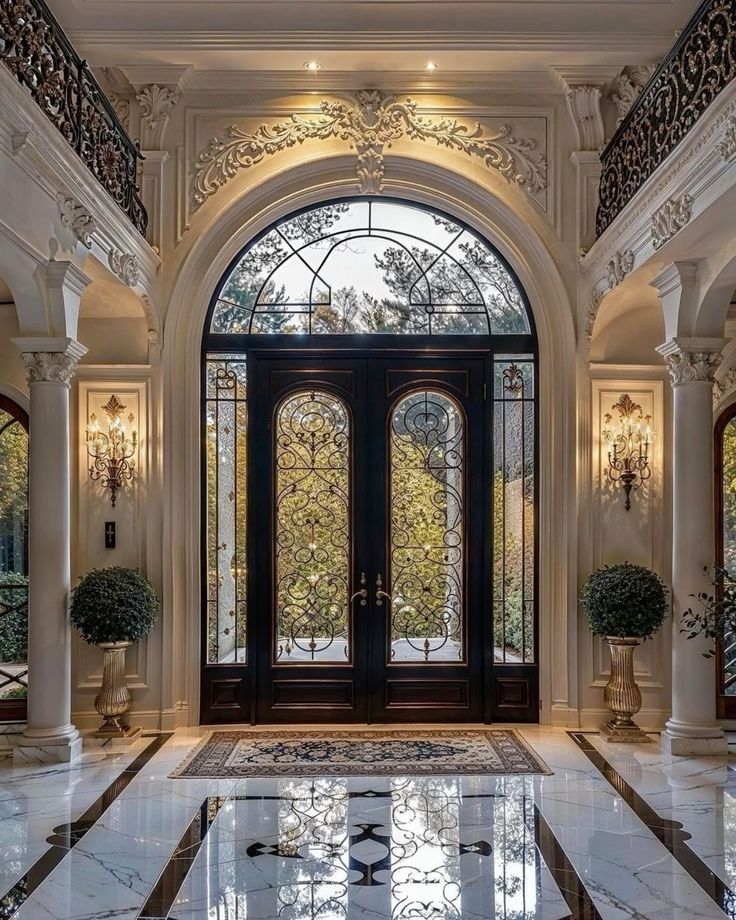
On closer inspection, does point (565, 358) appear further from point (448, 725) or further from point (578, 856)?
point (578, 856)

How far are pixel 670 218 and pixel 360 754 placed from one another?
4.09 m

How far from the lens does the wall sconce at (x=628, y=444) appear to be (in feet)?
24.2

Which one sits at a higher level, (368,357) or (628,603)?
(368,357)

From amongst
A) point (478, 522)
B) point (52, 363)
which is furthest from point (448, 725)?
point (52, 363)

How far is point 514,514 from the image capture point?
Answer: 757cm

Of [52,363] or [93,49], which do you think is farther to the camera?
[93,49]

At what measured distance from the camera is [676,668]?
6504 millimetres

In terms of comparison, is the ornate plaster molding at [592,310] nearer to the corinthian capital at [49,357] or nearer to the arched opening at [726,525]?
the arched opening at [726,525]

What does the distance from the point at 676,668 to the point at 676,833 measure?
6.09 feet

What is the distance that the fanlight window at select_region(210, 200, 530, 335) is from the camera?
7.65 m

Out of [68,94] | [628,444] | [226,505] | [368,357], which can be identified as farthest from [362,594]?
[68,94]

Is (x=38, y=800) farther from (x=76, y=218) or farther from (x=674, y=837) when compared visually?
(x=674, y=837)

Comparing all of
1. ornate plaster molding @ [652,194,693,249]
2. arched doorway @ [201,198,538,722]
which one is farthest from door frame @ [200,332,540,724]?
ornate plaster molding @ [652,194,693,249]

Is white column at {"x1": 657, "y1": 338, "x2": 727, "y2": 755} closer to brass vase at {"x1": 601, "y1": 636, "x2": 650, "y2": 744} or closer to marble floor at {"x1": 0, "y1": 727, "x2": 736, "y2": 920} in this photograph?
marble floor at {"x1": 0, "y1": 727, "x2": 736, "y2": 920}
